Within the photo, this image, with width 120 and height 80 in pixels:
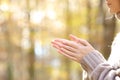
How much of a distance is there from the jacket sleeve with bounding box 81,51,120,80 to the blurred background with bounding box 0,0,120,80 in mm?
6592

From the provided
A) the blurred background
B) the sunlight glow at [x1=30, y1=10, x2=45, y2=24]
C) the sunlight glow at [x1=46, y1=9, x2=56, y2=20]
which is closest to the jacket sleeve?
the blurred background

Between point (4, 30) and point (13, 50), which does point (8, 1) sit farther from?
point (13, 50)

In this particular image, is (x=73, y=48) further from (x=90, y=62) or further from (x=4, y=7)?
(x=4, y=7)

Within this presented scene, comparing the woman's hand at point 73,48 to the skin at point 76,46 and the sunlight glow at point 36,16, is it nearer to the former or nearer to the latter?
the skin at point 76,46

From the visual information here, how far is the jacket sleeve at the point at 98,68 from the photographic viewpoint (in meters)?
1.96

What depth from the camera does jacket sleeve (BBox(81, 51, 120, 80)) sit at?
1961 millimetres

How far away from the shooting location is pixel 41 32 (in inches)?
425

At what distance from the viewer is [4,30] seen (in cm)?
1051

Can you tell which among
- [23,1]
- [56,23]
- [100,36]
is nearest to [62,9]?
[56,23]

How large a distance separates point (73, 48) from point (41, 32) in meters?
8.77

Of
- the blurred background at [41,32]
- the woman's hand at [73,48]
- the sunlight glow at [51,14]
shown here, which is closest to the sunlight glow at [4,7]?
the blurred background at [41,32]

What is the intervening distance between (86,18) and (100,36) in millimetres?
952

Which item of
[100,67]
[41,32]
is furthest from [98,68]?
[41,32]

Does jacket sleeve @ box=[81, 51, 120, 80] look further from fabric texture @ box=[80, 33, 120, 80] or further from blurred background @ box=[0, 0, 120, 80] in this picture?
blurred background @ box=[0, 0, 120, 80]
